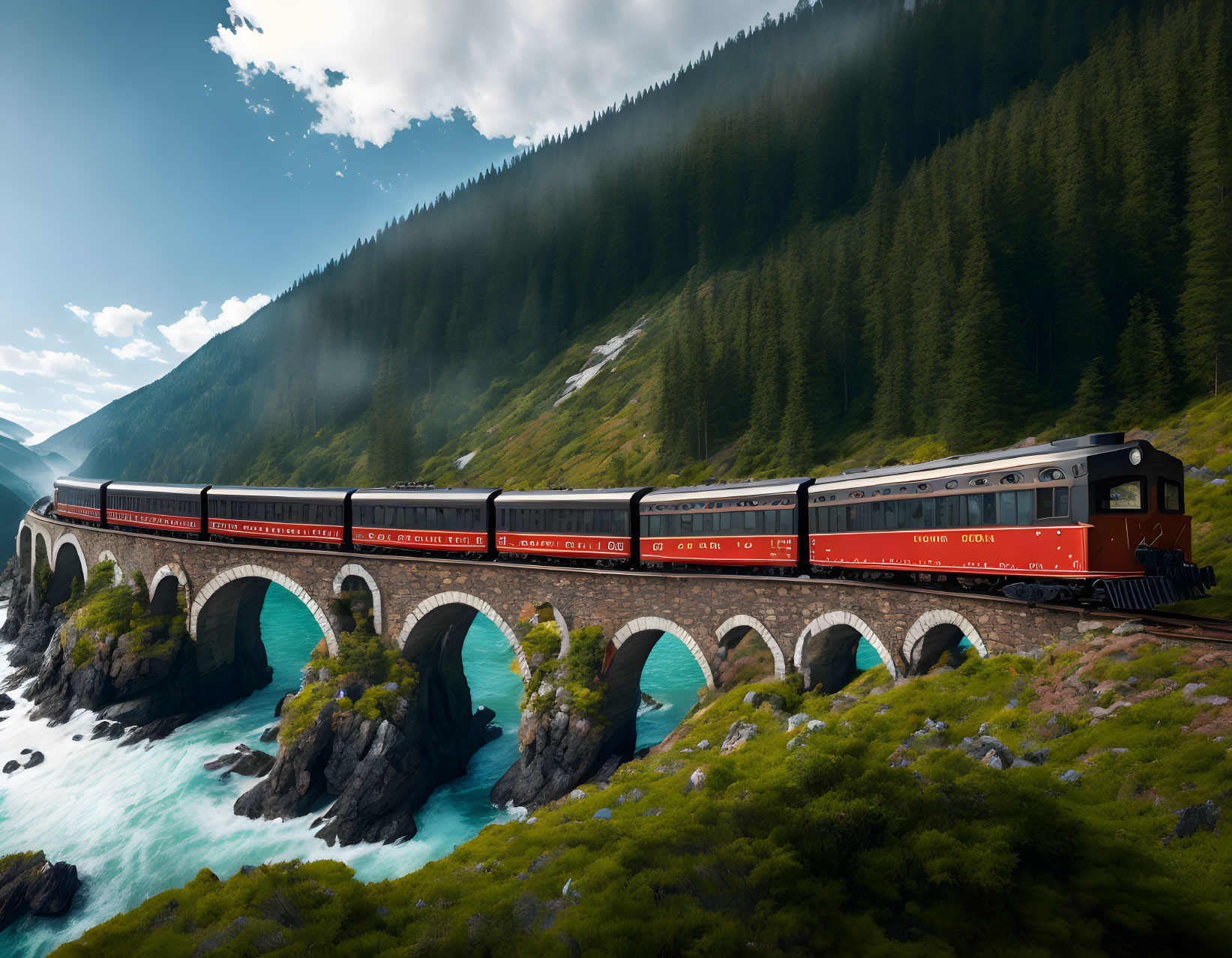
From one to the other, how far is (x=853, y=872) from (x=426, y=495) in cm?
2522

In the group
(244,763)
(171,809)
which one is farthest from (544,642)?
(171,809)

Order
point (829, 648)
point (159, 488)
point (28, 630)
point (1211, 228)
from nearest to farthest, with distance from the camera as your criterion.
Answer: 1. point (829, 648)
2. point (1211, 228)
3. point (159, 488)
4. point (28, 630)

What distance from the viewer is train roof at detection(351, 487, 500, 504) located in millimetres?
29453

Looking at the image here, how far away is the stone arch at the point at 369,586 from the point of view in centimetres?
2998

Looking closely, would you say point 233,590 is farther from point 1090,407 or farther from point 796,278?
point 1090,407

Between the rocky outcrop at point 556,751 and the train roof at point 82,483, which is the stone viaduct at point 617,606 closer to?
the rocky outcrop at point 556,751

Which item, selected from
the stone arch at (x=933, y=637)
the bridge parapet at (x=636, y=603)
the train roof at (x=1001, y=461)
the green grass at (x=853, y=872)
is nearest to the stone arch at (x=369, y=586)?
the bridge parapet at (x=636, y=603)

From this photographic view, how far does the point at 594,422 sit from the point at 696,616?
5962cm

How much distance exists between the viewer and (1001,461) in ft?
54.4

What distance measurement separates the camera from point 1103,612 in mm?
14961

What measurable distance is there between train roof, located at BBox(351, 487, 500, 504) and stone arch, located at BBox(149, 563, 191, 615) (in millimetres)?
14427

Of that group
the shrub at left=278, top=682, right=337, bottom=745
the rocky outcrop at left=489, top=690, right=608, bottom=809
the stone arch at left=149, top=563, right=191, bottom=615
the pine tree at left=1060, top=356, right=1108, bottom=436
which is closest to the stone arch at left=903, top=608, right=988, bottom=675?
the rocky outcrop at left=489, top=690, right=608, bottom=809

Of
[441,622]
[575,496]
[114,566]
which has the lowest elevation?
[441,622]

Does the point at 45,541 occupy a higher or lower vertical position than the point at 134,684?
higher
